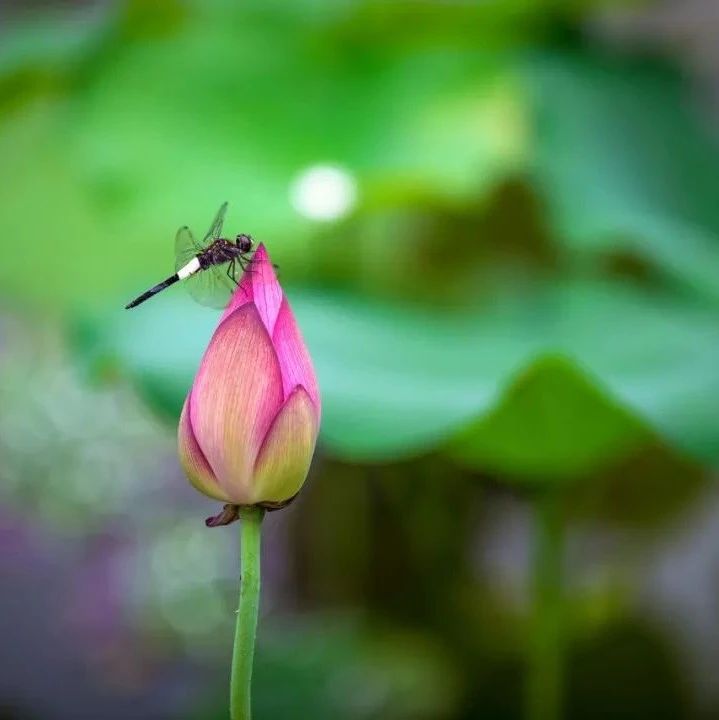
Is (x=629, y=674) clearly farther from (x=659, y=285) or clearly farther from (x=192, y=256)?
(x=192, y=256)

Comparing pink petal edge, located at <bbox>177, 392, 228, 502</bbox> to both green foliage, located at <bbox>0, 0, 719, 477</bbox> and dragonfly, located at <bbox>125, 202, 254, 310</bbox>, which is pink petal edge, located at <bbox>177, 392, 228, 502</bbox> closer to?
dragonfly, located at <bbox>125, 202, 254, 310</bbox>

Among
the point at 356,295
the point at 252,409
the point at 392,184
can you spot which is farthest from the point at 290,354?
the point at 356,295

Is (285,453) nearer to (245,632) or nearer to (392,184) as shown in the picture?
(245,632)

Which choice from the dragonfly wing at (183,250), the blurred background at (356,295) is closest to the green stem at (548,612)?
the blurred background at (356,295)

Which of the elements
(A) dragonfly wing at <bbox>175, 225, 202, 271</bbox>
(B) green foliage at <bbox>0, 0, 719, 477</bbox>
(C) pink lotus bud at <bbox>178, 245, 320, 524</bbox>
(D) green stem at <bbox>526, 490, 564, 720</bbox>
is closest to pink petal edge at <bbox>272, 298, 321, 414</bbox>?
(C) pink lotus bud at <bbox>178, 245, 320, 524</bbox>

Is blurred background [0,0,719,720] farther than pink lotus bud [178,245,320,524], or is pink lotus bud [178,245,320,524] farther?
blurred background [0,0,719,720]

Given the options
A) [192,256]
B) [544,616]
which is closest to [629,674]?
[544,616]

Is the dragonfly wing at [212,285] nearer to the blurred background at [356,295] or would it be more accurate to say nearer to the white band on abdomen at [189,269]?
the white band on abdomen at [189,269]
